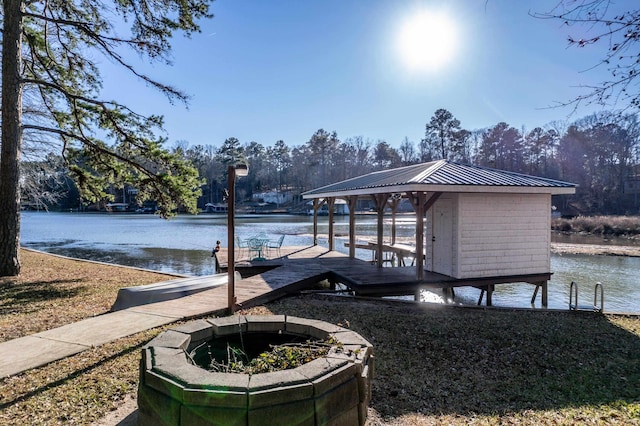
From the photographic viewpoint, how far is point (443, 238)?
8.58 metres

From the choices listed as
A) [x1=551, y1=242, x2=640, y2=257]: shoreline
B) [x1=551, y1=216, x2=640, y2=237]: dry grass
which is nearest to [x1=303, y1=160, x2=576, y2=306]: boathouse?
[x1=551, y1=242, x2=640, y2=257]: shoreline

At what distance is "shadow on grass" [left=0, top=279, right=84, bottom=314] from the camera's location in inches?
237

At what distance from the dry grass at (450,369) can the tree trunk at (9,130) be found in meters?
2.54

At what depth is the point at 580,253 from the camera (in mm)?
18125

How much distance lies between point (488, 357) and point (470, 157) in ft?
187

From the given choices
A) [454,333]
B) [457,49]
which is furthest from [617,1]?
[454,333]

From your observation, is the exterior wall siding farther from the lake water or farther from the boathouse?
the lake water

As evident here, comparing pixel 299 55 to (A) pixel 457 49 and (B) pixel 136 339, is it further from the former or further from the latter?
(B) pixel 136 339

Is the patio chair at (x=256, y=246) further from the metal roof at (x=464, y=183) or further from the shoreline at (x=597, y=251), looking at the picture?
the shoreline at (x=597, y=251)

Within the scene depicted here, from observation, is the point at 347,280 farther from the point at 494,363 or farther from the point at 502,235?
the point at 494,363

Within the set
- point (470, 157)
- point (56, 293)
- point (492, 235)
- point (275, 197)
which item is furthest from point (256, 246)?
point (275, 197)

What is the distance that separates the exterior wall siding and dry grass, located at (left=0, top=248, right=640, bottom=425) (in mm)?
1837

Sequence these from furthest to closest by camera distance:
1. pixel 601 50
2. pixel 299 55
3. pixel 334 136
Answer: pixel 334 136, pixel 299 55, pixel 601 50

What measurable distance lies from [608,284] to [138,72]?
1421 cm
